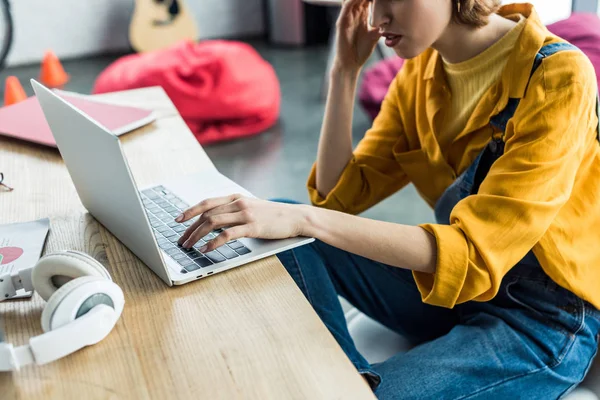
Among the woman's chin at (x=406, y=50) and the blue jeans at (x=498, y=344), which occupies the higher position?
the woman's chin at (x=406, y=50)

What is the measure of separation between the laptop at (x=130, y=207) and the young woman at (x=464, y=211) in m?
0.03

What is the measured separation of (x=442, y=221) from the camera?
1188 mm

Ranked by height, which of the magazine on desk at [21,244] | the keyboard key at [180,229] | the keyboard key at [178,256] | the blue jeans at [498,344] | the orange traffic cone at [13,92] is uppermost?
the keyboard key at [178,256]

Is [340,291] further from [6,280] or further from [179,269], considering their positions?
[6,280]

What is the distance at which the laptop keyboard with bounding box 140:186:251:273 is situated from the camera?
837 millimetres

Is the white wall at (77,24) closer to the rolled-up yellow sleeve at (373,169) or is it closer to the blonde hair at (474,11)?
the rolled-up yellow sleeve at (373,169)

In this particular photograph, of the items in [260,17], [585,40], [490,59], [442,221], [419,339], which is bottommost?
[260,17]

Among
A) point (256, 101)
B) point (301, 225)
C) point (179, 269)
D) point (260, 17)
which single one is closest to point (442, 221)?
point (301, 225)

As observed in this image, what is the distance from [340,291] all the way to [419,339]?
0.16 m

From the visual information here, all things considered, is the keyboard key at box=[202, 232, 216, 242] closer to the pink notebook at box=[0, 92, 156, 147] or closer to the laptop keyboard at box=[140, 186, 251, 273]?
the laptop keyboard at box=[140, 186, 251, 273]

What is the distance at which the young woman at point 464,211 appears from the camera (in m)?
0.93

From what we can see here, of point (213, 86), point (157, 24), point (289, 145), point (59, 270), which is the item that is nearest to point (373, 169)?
point (59, 270)

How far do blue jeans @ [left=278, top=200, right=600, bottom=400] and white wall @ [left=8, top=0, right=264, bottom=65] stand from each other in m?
3.78

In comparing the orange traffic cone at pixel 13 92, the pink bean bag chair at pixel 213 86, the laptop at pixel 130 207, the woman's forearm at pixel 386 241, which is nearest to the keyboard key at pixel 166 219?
the laptop at pixel 130 207
